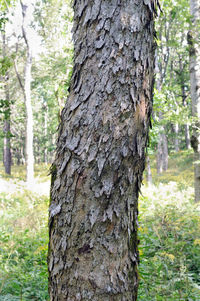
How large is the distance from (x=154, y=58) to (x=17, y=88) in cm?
2332

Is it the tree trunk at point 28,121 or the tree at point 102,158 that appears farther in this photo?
the tree trunk at point 28,121

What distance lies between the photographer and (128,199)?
4.32 feet

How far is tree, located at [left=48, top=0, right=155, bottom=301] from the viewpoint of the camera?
4.09ft

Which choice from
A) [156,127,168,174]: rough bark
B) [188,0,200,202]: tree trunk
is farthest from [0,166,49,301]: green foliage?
[156,127,168,174]: rough bark

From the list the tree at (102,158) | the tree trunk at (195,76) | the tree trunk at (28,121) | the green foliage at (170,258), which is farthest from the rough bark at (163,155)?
the tree at (102,158)

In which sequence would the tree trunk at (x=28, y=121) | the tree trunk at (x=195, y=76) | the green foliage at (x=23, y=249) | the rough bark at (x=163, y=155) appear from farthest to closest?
the rough bark at (x=163, y=155), the tree trunk at (x=28, y=121), the tree trunk at (x=195, y=76), the green foliage at (x=23, y=249)

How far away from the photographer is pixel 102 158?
49.8 inches

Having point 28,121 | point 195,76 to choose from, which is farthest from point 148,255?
point 28,121

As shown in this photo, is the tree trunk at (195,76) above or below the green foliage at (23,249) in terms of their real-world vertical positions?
above

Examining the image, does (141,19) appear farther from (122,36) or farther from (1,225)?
(1,225)

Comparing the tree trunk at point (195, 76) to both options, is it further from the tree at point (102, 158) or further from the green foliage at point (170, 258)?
the tree at point (102, 158)

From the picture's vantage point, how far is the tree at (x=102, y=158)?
1.25 meters

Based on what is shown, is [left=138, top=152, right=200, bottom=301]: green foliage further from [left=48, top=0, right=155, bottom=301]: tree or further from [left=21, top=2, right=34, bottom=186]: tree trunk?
[left=21, top=2, right=34, bottom=186]: tree trunk

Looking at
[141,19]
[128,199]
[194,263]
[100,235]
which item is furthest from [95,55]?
[194,263]
